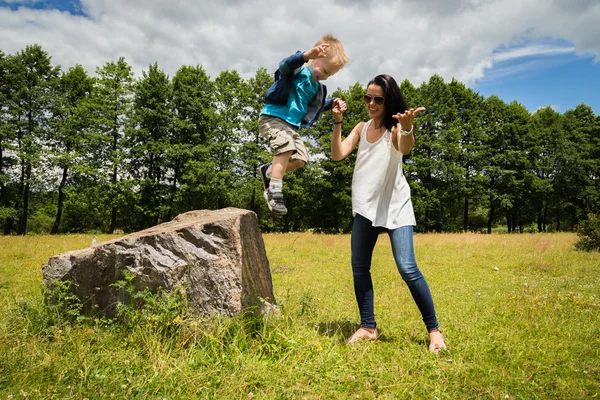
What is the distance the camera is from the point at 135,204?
88.0 feet

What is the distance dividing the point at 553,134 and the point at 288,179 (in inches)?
1097

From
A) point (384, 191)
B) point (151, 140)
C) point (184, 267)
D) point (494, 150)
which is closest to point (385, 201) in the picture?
point (384, 191)

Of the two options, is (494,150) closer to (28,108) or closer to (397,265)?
(397,265)

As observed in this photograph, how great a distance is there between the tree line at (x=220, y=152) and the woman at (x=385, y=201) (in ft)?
78.6

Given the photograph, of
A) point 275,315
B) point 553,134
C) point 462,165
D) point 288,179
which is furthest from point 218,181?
point 553,134

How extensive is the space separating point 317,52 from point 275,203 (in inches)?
59.4

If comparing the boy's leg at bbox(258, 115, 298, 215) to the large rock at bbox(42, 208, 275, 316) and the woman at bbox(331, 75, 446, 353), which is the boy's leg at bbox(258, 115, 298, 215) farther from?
the woman at bbox(331, 75, 446, 353)

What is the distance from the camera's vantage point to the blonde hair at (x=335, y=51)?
3.50 meters

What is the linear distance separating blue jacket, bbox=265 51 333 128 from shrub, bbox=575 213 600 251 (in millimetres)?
13006

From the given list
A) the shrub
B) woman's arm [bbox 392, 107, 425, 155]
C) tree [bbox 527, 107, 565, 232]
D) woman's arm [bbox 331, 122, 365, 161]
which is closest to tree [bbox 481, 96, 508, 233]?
tree [bbox 527, 107, 565, 232]

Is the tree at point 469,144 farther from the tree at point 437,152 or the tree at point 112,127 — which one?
the tree at point 112,127

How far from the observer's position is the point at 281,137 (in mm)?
3598

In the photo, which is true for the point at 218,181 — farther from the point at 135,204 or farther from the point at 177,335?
the point at 177,335

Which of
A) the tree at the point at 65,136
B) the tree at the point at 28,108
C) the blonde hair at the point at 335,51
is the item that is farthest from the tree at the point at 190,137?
the blonde hair at the point at 335,51
